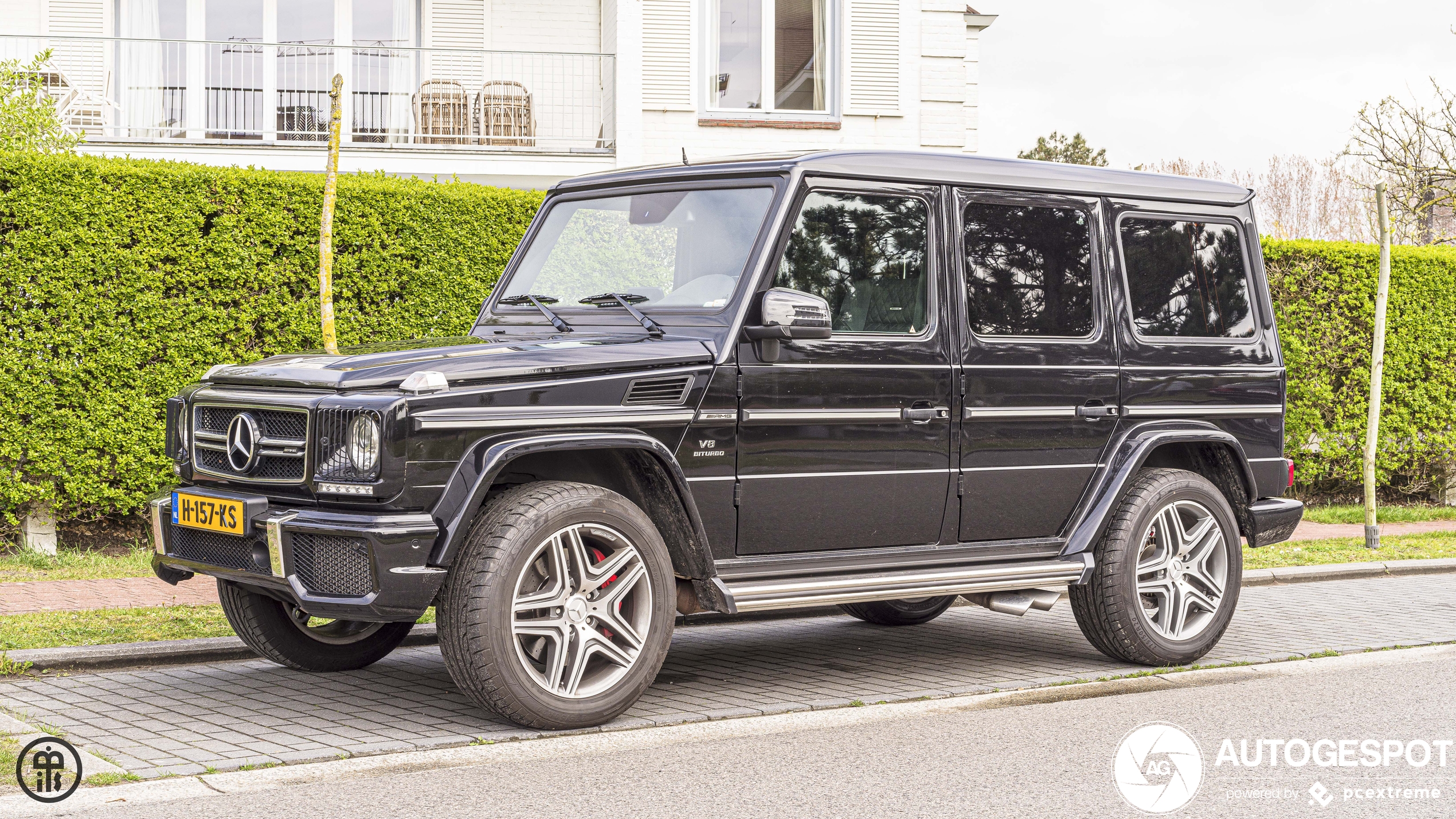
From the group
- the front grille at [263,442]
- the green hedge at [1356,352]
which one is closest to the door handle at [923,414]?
the front grille at [263,442]

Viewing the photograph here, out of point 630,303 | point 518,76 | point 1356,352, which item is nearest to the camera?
point 630,303

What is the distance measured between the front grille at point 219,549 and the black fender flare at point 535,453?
27.9 inches

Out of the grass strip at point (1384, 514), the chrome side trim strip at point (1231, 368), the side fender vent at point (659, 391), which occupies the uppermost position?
the chrome side trim strip at point (1231, 368)

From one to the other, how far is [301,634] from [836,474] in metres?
2.50

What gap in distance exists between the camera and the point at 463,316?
36.3ft

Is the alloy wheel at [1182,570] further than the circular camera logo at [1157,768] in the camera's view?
Yes

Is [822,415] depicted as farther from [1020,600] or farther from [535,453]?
[1020,600]

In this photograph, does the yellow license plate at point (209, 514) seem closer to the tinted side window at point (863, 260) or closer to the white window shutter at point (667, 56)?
the tinted side window at point (863, 260)

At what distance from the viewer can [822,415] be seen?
6.04 metres

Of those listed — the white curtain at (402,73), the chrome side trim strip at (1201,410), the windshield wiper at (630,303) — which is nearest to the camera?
the windshield wiper at (630,303)

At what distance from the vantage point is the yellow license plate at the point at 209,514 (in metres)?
5.34

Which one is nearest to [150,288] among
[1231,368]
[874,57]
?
[1231,368]

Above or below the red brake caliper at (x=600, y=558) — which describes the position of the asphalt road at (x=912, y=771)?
below

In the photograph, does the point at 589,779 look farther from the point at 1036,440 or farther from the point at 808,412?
the point at 1036,440
